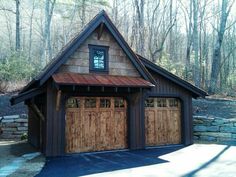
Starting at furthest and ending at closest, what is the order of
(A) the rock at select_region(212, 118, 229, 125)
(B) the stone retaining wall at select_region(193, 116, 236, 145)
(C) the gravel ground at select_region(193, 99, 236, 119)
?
(C) the gravel ground at select_region(193, 99, 236, 119), (A) the rock at select_region(212, 118, 229, 125), (B) the stone retaining wall at select_region(193, 116, 236, 145)

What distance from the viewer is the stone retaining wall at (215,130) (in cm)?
1446

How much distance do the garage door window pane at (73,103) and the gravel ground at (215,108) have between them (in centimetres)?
849

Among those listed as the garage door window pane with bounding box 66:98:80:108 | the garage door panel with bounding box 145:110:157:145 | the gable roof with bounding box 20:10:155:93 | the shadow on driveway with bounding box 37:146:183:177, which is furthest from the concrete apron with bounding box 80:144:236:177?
the garage door window pane with bounding box 66:98:80:108

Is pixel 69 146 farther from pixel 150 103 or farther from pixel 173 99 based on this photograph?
pixel 173 99

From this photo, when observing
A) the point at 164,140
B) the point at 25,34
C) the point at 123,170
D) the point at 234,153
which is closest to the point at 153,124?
the point at 164,140

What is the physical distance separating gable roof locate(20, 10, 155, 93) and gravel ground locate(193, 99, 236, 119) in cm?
659

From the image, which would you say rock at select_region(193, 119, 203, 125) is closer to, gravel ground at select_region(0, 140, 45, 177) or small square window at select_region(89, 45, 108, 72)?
small square window at select_region(89, 45, 108, 72)

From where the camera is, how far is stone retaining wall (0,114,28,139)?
15.5 meters

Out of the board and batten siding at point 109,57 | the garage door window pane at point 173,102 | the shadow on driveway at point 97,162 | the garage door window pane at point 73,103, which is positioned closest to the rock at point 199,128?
the garage door window pane at point 173,102

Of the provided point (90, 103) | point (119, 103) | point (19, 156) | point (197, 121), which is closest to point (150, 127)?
point (119, 103)

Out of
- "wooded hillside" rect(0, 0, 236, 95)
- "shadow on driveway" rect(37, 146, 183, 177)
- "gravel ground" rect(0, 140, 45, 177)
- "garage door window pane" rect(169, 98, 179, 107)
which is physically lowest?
"shadow on driveway" rect(37, 146, 183, 177)

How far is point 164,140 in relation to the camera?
1355cm

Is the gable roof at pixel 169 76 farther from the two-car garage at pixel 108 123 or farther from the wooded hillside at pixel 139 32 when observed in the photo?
the wooded hillside at pixel 139 32

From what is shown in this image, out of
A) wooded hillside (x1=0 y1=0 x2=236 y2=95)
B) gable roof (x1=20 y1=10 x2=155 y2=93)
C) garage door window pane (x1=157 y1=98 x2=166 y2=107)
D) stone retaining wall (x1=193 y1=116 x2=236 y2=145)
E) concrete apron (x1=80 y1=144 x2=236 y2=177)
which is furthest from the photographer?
wooded hillside (x1=0 y1=0 x2=236 y2=95)
